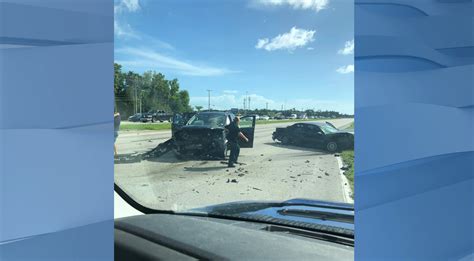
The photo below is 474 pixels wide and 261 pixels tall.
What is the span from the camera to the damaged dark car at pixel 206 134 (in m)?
4.18

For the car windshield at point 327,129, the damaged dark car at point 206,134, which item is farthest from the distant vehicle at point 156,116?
the car windshield at point 327,129

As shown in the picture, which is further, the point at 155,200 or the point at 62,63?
the point at 155,200

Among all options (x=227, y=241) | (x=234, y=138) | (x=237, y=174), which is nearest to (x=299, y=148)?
(x=234, y=138)

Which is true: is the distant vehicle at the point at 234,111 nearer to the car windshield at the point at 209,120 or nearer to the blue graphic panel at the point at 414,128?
the car windshield at the point at 209,120

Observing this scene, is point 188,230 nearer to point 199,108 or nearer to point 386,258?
point 386,258

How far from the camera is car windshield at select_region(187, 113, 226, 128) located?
4.17 m

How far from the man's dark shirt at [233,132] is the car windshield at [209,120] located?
0.10 meters

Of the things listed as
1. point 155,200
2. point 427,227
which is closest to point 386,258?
point 427,227

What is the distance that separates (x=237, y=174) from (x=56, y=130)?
403 centimetres

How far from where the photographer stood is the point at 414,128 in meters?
1.12

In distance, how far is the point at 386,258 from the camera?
1.14m

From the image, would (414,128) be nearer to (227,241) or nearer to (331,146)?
(227,241)

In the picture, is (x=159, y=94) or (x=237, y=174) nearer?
(x=159, y=94)

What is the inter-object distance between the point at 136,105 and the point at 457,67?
314cm
